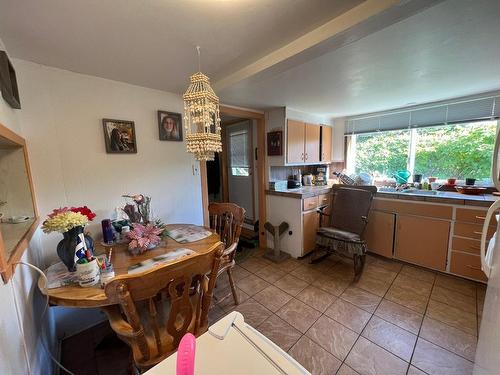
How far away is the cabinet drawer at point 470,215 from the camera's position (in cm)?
207

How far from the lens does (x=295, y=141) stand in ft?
10.1

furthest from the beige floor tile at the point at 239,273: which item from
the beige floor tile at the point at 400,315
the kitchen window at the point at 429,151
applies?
the kitchen window at the point at 429,151

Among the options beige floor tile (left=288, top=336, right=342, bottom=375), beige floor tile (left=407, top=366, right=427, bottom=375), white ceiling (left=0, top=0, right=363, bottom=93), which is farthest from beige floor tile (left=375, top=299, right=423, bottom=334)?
white ceiling (left=0, top=0, right=363, bottom=93)

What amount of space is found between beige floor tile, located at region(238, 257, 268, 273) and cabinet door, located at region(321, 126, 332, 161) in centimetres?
210

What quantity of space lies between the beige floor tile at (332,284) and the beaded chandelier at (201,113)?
6.02 feet

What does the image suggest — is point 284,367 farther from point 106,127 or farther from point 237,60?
point 106,127

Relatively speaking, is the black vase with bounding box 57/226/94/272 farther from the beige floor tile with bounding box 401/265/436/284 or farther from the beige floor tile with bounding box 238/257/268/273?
the beige floor tile with bounding box 401/265/436/284

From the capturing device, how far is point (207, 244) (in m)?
1.57

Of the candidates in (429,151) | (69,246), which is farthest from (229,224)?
(429,151)

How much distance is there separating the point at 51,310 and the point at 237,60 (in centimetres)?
245

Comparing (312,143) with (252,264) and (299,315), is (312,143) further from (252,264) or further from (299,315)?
(299,315)

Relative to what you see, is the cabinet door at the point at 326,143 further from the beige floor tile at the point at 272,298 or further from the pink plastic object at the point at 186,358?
the pink plastic object at the point at 186,358

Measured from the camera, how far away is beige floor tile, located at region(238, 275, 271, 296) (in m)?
2.16

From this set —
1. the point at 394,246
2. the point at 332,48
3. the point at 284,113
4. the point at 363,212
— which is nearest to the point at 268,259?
the point at 363,212
